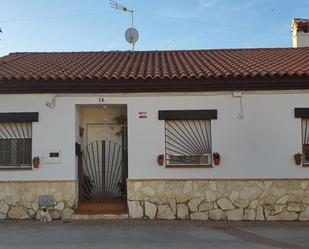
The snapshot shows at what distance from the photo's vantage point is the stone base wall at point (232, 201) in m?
12.5

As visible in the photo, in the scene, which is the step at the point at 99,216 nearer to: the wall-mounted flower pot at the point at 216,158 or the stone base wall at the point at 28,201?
the stone base wall at the point at 28,201

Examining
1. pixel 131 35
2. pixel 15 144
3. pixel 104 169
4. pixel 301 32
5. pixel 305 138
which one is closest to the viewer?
pixel 305 138

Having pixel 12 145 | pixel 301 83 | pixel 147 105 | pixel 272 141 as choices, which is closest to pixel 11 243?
pixel 12 145

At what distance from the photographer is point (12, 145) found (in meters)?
13.1

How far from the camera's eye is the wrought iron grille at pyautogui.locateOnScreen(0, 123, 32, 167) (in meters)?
13.0

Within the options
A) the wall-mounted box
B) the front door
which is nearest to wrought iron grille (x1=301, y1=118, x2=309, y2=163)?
the front door

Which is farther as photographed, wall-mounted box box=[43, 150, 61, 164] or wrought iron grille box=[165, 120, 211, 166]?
wrought iron grille box=[165, 120, 211, 166]

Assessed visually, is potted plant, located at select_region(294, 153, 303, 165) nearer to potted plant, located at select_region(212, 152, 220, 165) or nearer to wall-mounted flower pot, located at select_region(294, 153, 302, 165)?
wall-mounted flower pot, located at select_region(294, 153, 302, 165)

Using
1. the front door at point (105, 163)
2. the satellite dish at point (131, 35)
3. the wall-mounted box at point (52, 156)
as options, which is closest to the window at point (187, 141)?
the front door at point (105, 163)

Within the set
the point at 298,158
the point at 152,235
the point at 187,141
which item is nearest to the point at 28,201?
the point at 152,235

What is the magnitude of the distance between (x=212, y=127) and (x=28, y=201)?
17.4 ft

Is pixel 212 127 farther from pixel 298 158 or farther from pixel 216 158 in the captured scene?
pixel 298 158

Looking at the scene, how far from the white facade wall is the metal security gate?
110 centimetres

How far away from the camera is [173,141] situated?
12.9 metres
